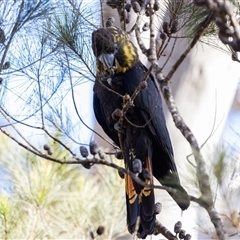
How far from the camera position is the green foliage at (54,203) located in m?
1.55

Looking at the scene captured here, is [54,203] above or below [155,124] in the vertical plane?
below

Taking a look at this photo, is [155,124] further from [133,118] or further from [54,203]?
[54,203]

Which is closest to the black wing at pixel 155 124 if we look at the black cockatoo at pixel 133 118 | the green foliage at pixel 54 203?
the black cockatoo at pixel 133 118

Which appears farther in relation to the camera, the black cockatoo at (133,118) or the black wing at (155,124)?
the black wing at (155,124)

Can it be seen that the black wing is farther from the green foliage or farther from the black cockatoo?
the green foliage

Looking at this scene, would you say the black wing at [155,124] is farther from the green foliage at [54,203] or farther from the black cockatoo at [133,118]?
the green foliage at [54,203]

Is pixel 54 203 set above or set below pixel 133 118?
below

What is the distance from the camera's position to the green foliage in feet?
5.09

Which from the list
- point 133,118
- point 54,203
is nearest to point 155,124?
point 133,118

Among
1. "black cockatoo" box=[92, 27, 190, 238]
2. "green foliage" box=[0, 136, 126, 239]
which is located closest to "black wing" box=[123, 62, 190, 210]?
"black cockatoo" box=[92, 27, 190, 238]

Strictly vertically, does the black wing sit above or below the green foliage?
above

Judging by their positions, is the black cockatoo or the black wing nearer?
the black cockatoo

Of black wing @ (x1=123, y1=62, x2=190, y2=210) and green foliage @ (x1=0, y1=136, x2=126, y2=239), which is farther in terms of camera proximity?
black wing @ (x1=123, y1=62, x2=190, y2=210)

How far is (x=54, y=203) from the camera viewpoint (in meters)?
1.71
